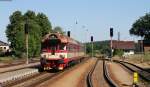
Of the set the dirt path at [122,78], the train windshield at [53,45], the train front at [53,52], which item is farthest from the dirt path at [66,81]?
the train windshield at [53,45]

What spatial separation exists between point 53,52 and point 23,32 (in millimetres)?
50580

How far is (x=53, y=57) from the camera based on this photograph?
122 ft

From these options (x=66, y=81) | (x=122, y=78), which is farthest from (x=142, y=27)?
(x=66, y=81)

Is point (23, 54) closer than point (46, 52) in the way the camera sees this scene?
No

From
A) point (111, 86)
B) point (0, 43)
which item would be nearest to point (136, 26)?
point (0, 43)

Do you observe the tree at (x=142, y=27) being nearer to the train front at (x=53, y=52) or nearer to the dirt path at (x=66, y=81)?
the train front at (x=53, y=52)

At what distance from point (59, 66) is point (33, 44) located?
1930 inches

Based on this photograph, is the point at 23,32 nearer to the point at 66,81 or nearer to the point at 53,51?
the point at 53,51

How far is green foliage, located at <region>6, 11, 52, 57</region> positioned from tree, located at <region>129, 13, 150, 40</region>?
46934 millimetres

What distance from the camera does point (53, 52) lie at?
Answer: 37312mm

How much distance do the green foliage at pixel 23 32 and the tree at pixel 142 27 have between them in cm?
4693

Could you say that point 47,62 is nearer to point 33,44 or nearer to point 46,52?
point 46,52

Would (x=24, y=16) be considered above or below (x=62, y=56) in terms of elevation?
above

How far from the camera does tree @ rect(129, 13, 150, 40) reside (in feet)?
518
